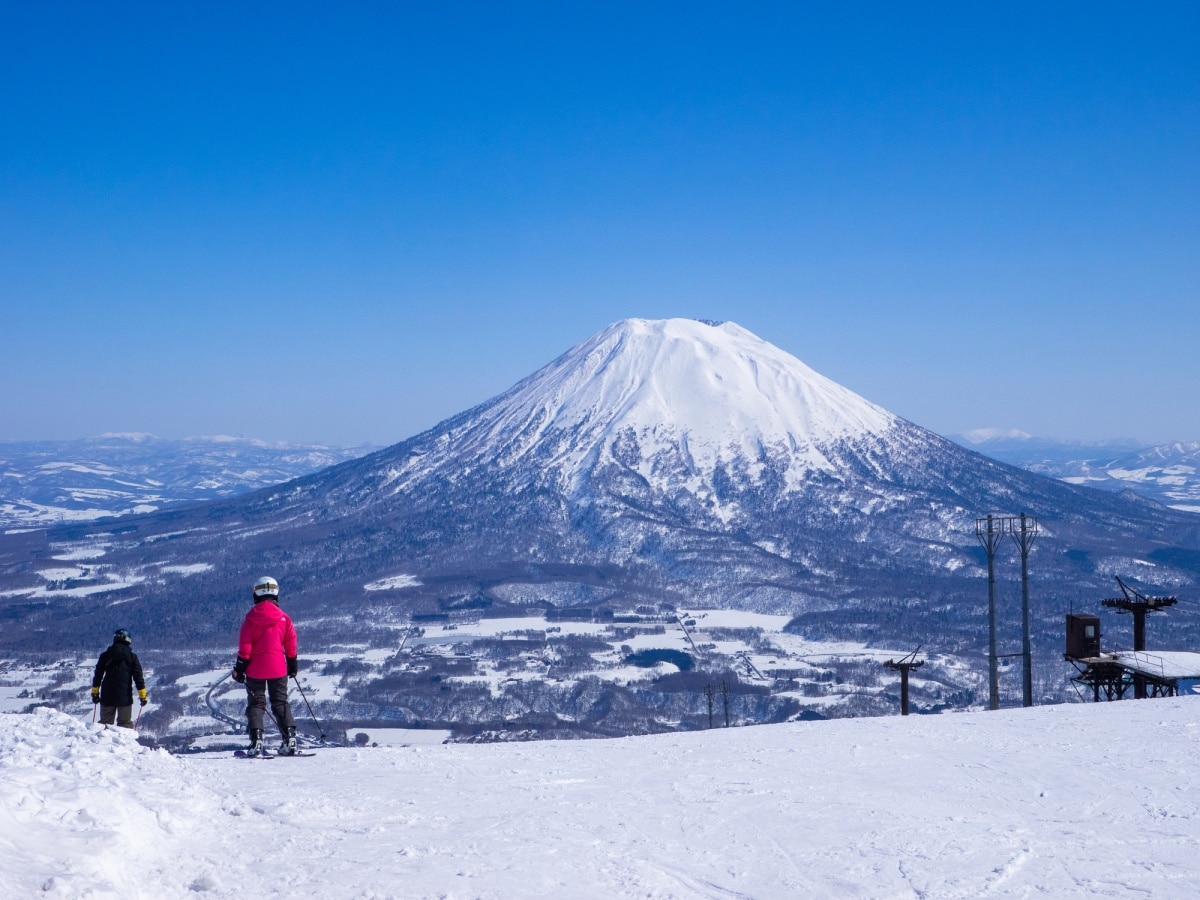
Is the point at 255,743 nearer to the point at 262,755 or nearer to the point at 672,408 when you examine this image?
the point at 262,755

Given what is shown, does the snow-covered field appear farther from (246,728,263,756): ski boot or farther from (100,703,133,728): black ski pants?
(100,703,133,728): black ski pants

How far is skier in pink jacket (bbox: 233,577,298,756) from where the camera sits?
12406 millimetres

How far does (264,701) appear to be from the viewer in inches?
496

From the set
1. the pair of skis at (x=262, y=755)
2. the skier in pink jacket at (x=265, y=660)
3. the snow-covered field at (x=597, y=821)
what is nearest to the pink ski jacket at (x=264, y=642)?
the skier in pink jacket at (x=265, y=660)

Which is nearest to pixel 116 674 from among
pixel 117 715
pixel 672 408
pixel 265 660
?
pixel 117 715

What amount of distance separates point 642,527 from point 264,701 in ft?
396

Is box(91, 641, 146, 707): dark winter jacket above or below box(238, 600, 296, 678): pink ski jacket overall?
below

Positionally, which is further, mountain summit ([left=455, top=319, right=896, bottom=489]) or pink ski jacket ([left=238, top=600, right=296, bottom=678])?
mountain summit ([left=455, top=319, right=896, bottom=489])

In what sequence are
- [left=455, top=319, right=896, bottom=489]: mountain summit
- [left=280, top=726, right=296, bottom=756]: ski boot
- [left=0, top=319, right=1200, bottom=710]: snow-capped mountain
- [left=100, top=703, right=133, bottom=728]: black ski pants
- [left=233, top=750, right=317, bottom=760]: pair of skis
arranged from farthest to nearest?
[left=455, top=319, right=896, bottom=489]: mountain summit < [left=0, top=319, right=1200, bottom=710]: snow-capped mountain < [left=100, top=703, right=133, bottom=728]: black ski pants < [left=280, top=726, right=296, bottom=756]: ski boot < [left=233, top=750, right=317, bottom=760]: pair of skis

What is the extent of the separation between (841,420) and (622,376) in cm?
3944

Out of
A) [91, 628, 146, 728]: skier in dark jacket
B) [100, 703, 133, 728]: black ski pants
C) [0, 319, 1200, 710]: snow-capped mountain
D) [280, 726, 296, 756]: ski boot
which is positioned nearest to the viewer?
[280, 726, 296, 756]: ski boot

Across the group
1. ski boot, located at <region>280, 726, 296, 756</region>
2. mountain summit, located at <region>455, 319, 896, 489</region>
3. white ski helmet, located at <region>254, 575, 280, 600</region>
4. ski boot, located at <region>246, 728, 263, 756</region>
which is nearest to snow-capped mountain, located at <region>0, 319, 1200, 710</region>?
mountain summit, located at <region>455, 319, 896, 489</region>

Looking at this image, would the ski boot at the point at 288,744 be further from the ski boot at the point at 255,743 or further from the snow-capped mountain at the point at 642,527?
the snow-capped mountain at the point at 642,527

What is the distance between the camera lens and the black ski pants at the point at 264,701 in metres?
12.4
